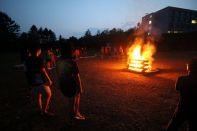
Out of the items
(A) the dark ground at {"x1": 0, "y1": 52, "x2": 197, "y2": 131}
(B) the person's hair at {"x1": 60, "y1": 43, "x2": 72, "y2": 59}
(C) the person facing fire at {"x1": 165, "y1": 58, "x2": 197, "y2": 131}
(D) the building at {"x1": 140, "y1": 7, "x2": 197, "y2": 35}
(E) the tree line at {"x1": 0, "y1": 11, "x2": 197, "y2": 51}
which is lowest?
(A) the dark ground at {"x1": 0, "y1": 52, "x2": 197, "y2": 131}

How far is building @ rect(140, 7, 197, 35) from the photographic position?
51.1 metres

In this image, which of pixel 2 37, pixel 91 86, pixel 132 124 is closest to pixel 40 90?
pixel 132 124

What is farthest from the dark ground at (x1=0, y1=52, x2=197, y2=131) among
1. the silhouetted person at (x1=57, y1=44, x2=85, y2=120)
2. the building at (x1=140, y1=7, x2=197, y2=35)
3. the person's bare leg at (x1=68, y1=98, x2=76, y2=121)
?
the building at (x1=140, y1=7, x2=197, y2=35)

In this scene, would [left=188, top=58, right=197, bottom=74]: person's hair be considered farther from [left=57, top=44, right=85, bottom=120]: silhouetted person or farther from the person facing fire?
[left=57, top=44, right=85, bottom=120]: silhouetted person

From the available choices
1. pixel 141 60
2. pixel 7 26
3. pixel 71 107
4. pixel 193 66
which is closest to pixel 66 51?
pixel 71 107

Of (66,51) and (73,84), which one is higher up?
(66,51)

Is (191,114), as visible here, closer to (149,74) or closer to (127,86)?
(127,86)

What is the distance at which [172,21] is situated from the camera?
51.0 meters

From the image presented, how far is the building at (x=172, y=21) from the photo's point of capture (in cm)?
5106

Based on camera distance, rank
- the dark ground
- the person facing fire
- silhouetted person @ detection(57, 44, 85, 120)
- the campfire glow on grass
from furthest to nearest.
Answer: the campfire glow on grass → the dark ground → silhouetted person @ detection(57, 44, 85, 120) → the person facing fire

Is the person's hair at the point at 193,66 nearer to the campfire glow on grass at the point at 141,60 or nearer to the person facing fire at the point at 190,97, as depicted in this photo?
the person facing fire at the point at 190,97

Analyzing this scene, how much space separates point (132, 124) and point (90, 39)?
5094cm

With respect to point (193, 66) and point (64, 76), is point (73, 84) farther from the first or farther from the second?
point (193, 66)

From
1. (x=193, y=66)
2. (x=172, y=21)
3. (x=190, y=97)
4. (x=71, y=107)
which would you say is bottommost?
(x=71, y=107)
